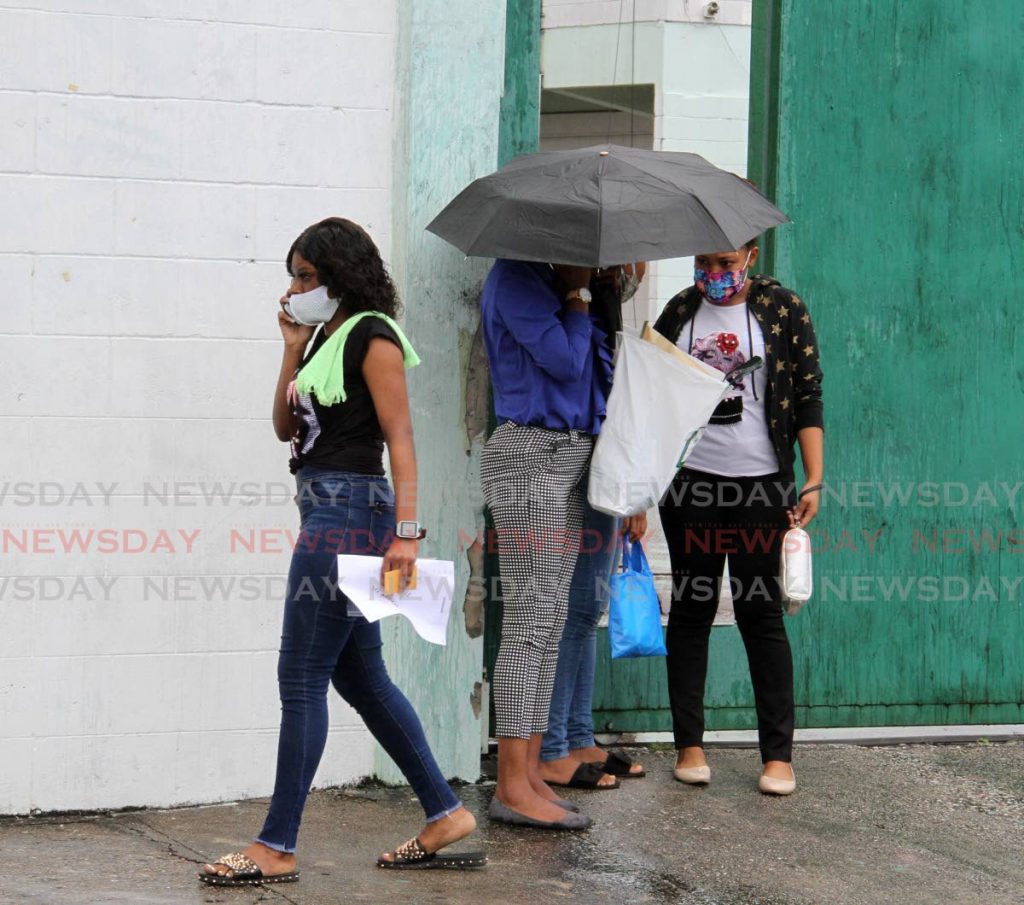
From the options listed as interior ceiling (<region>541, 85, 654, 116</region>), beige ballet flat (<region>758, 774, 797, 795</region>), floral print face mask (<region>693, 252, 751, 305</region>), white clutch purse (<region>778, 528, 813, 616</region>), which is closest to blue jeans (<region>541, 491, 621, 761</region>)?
white clutch purse (<region>778, 528, 813, 616</region>)

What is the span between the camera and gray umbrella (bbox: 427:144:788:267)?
473cm

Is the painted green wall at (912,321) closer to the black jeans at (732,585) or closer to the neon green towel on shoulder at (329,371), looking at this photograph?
the black jeans at (732,585)

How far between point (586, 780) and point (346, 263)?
209cm

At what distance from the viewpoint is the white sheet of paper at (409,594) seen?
13.6ft

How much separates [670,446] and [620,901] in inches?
58.2

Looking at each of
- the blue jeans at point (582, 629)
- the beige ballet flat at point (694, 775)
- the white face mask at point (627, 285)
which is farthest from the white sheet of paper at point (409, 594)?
the beige ballet flat at point (694, 775)

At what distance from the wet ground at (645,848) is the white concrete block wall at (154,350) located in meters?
0.32

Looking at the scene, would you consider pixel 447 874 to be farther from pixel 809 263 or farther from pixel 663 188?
pixel 809 263

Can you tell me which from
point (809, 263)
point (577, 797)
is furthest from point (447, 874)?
point (809, 263)

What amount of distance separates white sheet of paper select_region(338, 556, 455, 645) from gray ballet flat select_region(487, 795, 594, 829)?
0.86m

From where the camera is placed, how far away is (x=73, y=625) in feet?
16.5

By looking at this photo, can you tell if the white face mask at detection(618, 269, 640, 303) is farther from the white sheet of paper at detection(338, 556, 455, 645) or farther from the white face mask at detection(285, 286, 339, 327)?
the white sheet of paper at detection(338, 556, 455, 645)

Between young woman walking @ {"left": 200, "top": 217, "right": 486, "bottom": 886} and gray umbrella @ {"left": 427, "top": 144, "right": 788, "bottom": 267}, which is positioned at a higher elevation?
gray umbrella @ {"left": 427, "top": 144, "right": 788, "bottom": 267}

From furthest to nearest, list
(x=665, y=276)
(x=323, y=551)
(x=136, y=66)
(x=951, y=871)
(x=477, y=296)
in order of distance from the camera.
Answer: (x=665, y=276)
(x=477, y=296)
(x=136, y=66)
(x=951, y=871)
(x=323, y=551)
